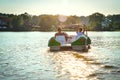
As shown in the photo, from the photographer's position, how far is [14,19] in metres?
196

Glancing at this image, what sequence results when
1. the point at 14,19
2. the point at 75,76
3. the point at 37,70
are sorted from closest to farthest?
the point at 75,76, the point at 37,70, the point at 14,19

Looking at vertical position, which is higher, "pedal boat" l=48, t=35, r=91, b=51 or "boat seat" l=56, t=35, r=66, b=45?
"boat seat" l=56, t=35, r=66, b=45

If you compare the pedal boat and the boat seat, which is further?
the boat seat

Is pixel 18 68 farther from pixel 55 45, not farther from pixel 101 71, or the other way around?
pixel 55 45

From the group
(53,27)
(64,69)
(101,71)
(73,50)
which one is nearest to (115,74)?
(101,71)

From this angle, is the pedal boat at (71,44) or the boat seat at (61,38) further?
the boat seat at (61,38)

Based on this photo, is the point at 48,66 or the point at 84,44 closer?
the point at 48,66

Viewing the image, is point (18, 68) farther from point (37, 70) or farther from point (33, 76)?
point (33, 76)

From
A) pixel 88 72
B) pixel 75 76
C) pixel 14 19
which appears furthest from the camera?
pixel 14 19

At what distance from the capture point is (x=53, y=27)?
197875mm

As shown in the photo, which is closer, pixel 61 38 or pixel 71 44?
pixel 71 44

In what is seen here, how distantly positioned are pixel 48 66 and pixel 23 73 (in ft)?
10.6

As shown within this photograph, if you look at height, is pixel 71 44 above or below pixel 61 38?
below

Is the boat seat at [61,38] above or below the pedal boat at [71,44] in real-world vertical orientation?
above
